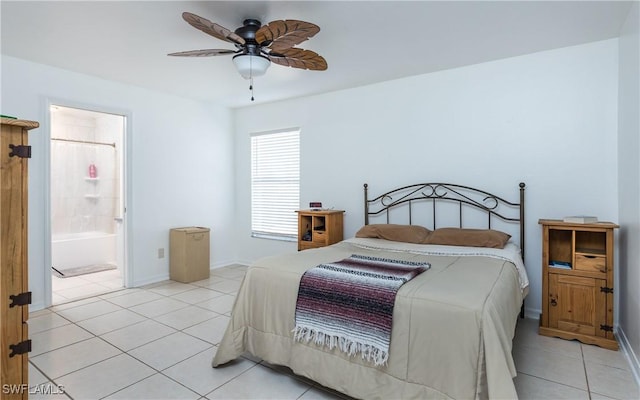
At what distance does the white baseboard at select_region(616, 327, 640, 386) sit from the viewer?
7.27 feet

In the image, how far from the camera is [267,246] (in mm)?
5273

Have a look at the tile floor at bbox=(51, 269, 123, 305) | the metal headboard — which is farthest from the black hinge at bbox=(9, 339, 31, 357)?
the metal headboard

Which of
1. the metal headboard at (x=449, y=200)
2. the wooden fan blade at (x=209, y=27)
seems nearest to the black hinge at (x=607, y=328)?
the metal headboard at (x=449, y=200)

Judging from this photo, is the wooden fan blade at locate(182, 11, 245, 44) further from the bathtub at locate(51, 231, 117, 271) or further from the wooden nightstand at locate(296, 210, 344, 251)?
the bathtub at locate(51, 231, 117, 271)

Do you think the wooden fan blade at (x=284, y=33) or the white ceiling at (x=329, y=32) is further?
the white ceiling at (x=329, y=32)

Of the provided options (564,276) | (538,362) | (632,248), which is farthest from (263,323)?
(632,248)

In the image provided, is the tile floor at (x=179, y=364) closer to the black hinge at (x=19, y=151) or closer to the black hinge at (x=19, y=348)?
the black hinge at (x=19, y=348)

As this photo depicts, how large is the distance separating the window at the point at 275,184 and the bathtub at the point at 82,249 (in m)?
2.53

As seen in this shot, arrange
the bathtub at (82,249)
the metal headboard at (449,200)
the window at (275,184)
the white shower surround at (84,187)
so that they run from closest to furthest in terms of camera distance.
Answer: the metal headboard at (449,200), the window at (275,184), the bathtub at (82,249), the white shower surround at (84,187)

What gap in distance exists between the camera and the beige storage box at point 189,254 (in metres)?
4.54

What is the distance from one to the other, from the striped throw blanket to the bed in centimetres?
5

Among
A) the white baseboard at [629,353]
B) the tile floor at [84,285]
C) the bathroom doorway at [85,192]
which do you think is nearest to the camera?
the white baseboard at [629,353]

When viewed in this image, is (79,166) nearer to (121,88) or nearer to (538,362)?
(121,88)

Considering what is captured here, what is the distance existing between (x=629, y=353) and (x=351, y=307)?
213 centimetres
